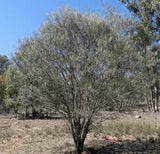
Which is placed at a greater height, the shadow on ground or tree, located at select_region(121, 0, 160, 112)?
tree, located at select_region(121, 0, 160, 112)

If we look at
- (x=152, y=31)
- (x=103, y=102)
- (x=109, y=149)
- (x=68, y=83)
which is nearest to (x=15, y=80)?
(x=68, y=83)

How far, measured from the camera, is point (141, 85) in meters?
9.92

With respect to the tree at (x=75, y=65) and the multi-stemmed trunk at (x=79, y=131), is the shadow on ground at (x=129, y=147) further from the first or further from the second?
the tree at (x=75, y=65)

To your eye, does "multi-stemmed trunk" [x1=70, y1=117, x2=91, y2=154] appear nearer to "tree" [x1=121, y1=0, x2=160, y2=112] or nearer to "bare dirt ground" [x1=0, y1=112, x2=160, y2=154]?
"bare dirt ground" [x1=0, y1=112, x2=160, y2=154]

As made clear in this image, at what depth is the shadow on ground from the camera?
1061 centimetres

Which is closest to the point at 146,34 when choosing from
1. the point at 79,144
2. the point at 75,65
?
the point at 75,65

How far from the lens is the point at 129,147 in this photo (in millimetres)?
11398

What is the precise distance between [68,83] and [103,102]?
1.34 metres

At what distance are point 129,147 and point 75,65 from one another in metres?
4.22

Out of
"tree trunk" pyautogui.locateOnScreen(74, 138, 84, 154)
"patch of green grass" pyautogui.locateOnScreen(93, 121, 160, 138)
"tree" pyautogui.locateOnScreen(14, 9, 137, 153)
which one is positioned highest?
"tree" pyautogui.locateOnScreen(14, 9, 137, 153)

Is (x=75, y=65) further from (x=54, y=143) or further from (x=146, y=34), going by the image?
(x=54, y=143)

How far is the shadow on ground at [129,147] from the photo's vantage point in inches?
418

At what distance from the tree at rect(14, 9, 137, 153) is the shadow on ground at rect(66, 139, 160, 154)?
1.10 meters

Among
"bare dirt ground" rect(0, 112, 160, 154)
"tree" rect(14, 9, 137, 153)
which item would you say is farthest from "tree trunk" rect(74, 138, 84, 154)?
"bare dirt ground" rect(0, 112, 160, 154)
